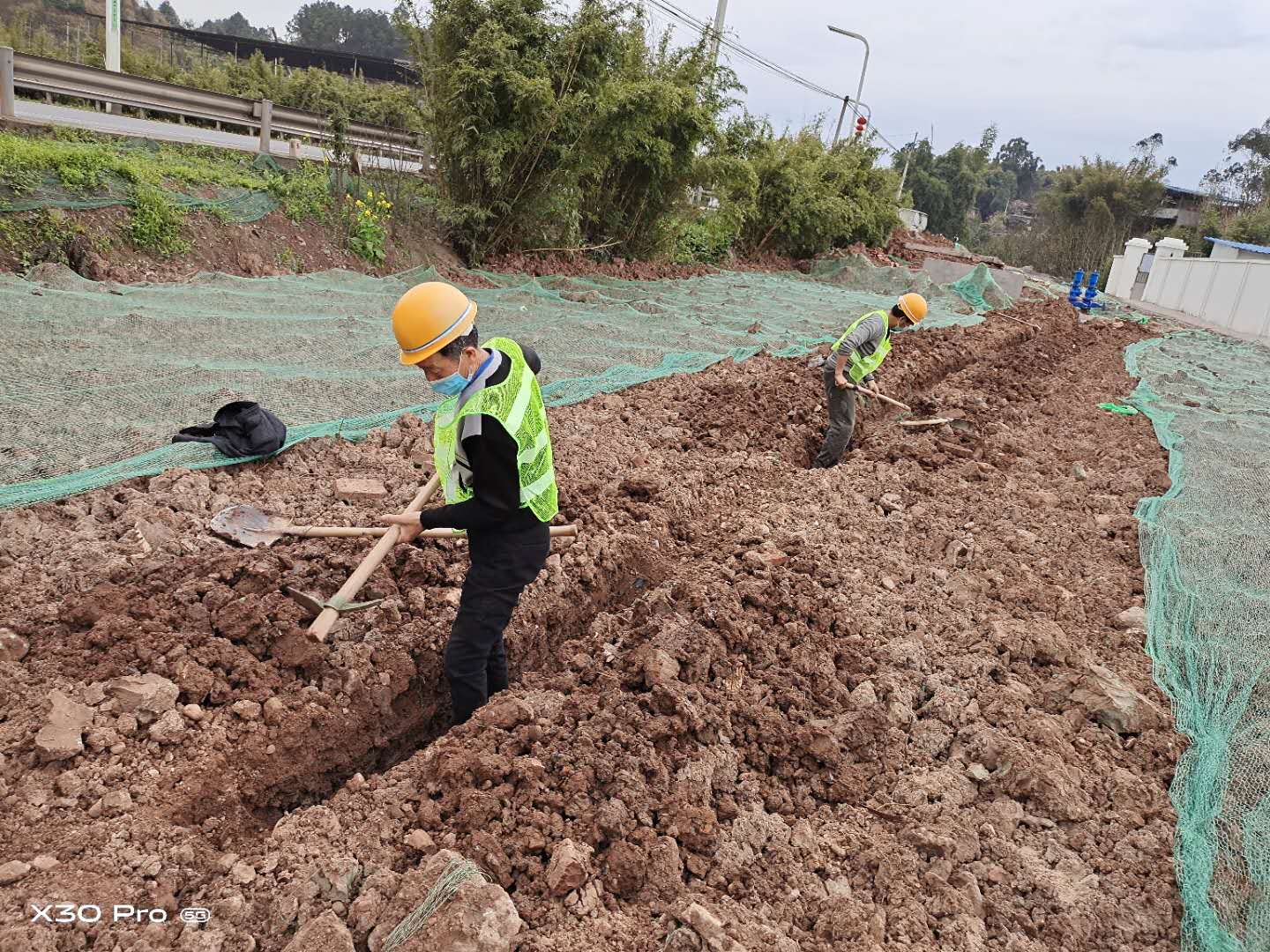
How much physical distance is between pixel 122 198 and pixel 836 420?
6.79 m

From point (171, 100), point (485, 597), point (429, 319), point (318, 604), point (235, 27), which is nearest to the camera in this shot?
point (429, 319)

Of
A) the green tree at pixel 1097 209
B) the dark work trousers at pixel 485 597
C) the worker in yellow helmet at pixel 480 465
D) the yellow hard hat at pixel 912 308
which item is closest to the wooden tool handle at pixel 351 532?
the worker in yellow helmet at pixel 480 465

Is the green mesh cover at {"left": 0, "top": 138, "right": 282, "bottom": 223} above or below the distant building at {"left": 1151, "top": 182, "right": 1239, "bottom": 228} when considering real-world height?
below

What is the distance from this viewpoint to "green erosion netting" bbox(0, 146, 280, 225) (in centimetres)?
675

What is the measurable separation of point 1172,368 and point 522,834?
1157 centimetres

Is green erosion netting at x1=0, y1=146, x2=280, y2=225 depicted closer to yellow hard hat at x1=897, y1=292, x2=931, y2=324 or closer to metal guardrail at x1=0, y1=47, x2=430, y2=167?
metal guardrail at x1=0, y1=47, x2=430, y2=167

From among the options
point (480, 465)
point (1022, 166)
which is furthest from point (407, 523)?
point (1022, 166)

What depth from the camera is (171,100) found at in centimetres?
1021

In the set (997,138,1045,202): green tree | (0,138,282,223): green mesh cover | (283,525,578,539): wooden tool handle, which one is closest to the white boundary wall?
(0,138,282,223): green mesh cover

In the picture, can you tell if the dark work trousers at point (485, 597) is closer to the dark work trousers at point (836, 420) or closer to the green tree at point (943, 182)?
the dark work trousers at point (836, 420)

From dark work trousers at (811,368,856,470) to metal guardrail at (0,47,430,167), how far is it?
7052 mm

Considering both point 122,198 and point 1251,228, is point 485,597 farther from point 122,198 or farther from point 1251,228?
point 1251,228

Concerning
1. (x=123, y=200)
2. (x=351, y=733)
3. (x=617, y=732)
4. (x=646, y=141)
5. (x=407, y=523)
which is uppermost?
(x=646, y=141)

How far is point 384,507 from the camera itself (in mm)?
4164
